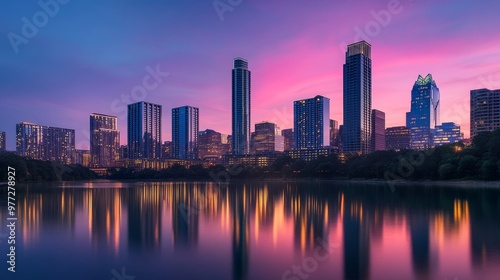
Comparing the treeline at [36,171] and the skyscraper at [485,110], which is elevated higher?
the skyscraper at [485,110]

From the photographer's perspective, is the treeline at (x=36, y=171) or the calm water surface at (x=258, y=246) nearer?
the calm water surface at (x=258, y=246)

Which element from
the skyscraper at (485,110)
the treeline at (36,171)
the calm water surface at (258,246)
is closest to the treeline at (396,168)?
the treeline at (36,171)

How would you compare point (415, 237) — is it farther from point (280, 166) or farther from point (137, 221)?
point (280, 166)

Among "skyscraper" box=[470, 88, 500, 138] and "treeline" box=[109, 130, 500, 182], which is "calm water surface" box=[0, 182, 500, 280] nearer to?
"treeline" box=[109, 130, 500, 182]

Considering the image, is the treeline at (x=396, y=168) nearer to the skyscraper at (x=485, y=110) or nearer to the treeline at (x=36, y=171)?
the treeline at (x=36, y=171)

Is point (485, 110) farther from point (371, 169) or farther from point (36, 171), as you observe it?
point (36, 171)

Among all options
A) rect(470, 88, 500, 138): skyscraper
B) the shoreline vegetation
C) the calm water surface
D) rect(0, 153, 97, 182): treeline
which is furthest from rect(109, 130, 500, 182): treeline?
rect(470, 88, 500, 138): skyscraper
